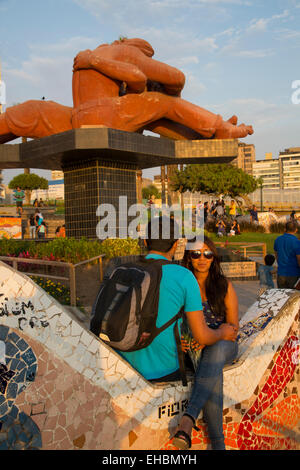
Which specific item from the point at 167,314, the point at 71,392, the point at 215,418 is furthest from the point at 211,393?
the point at 71,392

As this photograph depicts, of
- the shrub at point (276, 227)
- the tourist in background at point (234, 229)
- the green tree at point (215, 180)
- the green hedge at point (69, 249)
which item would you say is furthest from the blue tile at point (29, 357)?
the green tree at point (215, 180)

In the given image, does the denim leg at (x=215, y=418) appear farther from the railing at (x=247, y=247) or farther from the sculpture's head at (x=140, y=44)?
the sculpture's head at (x=140, y=44)

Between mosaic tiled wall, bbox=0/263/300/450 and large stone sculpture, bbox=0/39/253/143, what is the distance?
10.0 metres

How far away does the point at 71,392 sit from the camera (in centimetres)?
215

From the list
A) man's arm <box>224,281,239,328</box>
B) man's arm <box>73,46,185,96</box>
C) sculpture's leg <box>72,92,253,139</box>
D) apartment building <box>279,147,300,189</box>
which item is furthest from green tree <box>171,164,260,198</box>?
apartment building <box>279,147,300,189</box>

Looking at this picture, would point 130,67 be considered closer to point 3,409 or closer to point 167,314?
point 167,314

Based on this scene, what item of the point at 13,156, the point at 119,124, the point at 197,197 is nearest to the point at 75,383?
the point at 119,124

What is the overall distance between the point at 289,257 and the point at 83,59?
878 cm

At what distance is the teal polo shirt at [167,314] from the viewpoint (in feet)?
7.87

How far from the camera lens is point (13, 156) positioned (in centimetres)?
1255

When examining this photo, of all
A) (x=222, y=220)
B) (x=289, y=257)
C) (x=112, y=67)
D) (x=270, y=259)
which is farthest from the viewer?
(x=222, y=220)

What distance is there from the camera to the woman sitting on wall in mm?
2482
